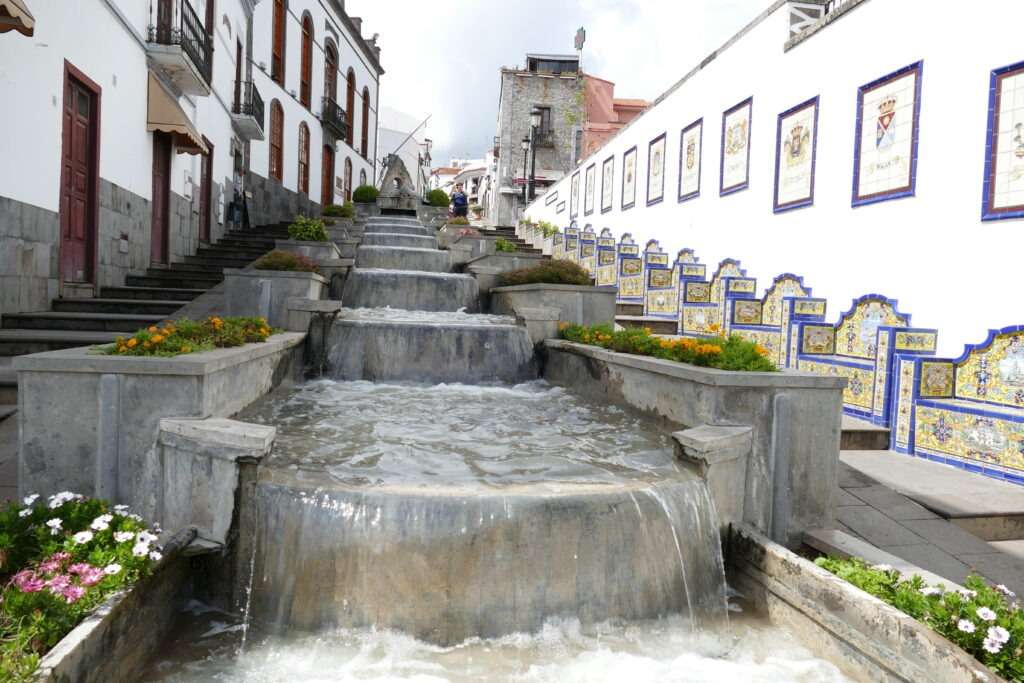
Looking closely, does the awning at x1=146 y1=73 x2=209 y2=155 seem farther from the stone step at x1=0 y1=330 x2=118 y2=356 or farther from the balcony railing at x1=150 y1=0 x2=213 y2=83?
the stone step at x1=0 y1=330 x2=118 y2=356

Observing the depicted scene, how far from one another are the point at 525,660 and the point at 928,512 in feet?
10.8

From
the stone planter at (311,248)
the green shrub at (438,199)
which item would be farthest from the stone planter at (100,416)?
the green shrub at (438,199)

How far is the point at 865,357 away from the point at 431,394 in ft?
14.8

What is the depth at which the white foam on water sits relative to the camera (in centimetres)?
333

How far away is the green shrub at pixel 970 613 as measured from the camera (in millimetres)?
2857

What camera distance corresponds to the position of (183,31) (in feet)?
43.4

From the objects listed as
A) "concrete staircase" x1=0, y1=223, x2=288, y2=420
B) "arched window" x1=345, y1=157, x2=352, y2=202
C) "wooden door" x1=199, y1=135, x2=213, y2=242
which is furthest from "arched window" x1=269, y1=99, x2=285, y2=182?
"concrete staircase" x1=0, y1=223, x2=288, y2=420

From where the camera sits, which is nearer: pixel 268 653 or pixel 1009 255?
pixel 268 653

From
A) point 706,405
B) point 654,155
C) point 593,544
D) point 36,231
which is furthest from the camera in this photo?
point 654,155

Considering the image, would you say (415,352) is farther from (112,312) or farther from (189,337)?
(112,312)

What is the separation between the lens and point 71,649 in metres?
2.72

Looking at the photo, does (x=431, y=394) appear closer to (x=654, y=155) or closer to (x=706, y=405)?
(x=706, y=405)

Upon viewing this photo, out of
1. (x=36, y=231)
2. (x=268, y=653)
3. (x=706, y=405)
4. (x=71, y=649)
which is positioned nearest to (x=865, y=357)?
(x=706, y=405)

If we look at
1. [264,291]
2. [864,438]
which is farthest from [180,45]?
[864,438]
